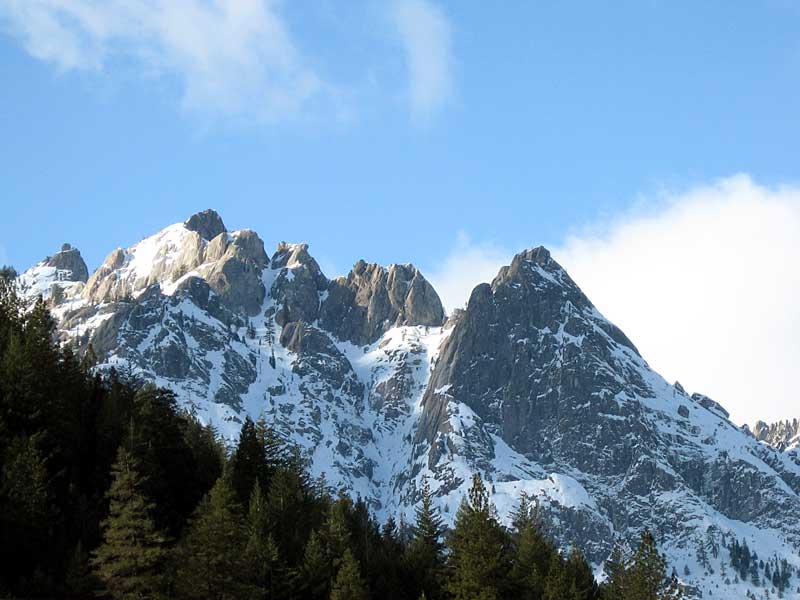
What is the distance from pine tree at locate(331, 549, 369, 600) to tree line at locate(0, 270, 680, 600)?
150 mm

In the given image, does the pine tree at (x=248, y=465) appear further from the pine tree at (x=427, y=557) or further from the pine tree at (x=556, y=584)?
the pine tree at (x=556, y=584)

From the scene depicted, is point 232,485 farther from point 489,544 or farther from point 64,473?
point 489,544

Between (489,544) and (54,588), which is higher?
(489,544)

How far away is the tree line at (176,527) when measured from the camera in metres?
76.1

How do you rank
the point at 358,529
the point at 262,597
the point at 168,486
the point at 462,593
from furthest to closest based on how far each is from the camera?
1. the point at 358,529
2. the point at 168,486
3. the point at 462,593
4. the point at 262,597

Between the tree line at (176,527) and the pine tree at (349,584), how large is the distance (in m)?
0.15

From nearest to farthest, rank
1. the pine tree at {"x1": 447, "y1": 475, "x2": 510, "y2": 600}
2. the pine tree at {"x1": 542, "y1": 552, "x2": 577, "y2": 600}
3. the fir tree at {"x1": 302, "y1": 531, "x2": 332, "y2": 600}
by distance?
1. the pine tree at {"x1": 447, "y1": 475, "x2": 510, "y2": 600}
2. the fir tree at {"x1": 302, "y1": 531, "x2": 332, "y2": 600}
3. the pine tree at {"x1": 542, "y1": 552, "x2": 577, "y2": 600}

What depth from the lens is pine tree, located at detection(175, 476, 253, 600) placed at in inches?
2926

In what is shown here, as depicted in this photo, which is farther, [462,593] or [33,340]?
[33,340]

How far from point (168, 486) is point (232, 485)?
24.9 feet

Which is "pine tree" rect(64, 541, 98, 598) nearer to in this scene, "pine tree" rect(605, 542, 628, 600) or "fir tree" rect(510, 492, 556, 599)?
"fir tree" rect(510, 492, 556, 599)

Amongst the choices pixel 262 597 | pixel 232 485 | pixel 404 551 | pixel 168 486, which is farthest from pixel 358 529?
pixel 262 597

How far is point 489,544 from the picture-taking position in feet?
303

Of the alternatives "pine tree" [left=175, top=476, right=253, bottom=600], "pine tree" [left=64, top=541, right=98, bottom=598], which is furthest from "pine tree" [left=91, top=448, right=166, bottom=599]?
"pine tree" [left=175, top=476, right=253, bottom=600]
